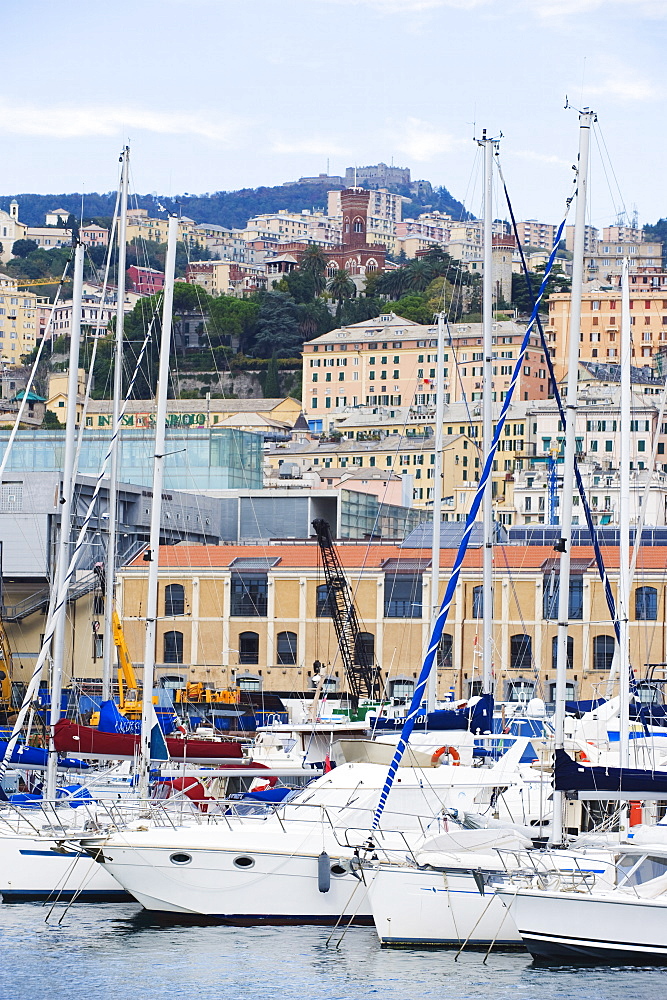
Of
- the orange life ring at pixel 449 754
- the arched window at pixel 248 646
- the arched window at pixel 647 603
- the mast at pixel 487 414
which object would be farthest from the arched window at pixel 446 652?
the orange life ring at pixel 449 754

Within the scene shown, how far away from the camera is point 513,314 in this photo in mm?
166000

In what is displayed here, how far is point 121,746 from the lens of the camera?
1372 inches

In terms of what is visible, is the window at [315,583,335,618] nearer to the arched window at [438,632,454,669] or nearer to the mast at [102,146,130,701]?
the arched window at [438,632,454,669]

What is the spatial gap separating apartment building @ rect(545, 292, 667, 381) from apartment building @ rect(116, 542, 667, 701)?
89014 millimetres

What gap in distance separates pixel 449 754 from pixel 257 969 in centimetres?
963

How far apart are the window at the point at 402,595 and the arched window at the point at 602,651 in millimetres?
7735

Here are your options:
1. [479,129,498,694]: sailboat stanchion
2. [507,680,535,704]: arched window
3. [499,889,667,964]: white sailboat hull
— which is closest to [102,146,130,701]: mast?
[479,129,498,694]: sailboat stanchion

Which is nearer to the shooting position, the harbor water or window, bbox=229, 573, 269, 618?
the harbor water

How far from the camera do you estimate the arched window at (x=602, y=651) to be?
233 feet

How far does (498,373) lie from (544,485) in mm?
38442

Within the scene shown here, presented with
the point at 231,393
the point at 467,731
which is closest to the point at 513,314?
the point at 231,393

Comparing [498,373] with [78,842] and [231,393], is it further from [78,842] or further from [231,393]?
[78,842]

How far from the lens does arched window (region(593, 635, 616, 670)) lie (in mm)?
70938

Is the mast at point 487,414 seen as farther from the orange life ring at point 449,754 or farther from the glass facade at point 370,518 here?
the glass facade at point 370,518
